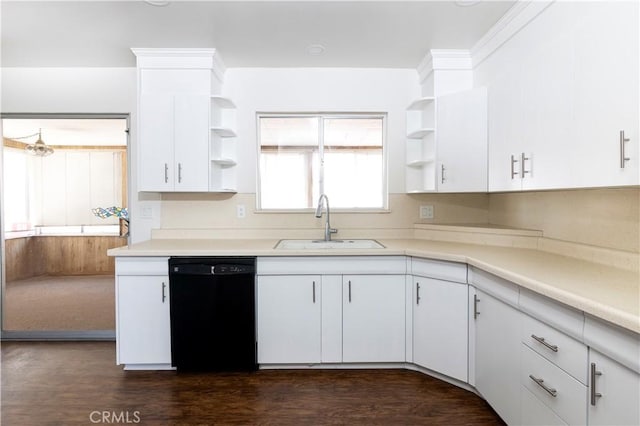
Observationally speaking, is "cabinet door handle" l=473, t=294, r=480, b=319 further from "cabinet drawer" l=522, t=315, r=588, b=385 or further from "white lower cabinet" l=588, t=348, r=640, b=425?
"white lower cabinet" l=588, t=348, r=640, b=425

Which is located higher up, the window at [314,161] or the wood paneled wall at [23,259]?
the window at [314,161]

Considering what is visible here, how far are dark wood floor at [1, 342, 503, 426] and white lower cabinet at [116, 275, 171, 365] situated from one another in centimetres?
13

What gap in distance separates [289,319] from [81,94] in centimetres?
266

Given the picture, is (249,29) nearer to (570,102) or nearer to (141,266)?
(141,266)

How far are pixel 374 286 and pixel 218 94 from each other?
2014mm

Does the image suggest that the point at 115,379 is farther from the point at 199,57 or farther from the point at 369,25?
the point at 369,25

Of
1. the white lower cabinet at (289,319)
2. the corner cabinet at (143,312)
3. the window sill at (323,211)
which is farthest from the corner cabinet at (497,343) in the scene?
the corner cabinet at (143,312)

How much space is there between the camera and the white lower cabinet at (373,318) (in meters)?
2.39

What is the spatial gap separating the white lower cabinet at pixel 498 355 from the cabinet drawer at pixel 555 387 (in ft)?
0.26

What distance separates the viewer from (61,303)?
3504mm

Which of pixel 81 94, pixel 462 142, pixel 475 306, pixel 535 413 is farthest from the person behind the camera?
pixel 81 94

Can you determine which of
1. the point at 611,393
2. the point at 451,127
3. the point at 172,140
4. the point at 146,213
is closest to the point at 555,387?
the point at 611,393

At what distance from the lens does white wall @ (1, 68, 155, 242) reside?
299 centimetres

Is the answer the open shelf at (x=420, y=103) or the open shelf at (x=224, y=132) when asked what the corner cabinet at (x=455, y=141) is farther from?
the open shelf at (x=224, y=132)
